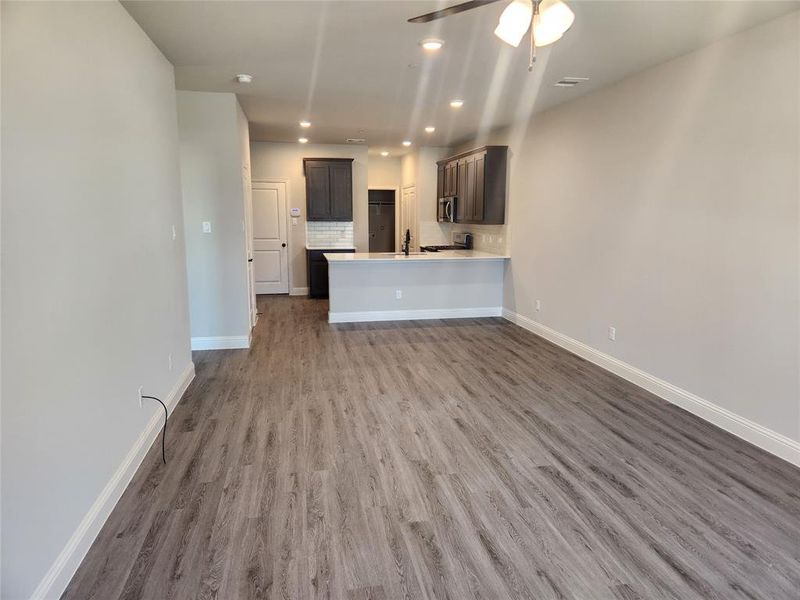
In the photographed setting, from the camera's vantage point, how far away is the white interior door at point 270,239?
849 cm

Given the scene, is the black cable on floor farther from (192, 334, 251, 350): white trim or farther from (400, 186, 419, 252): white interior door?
(400, 186, 419, 252): white interior door

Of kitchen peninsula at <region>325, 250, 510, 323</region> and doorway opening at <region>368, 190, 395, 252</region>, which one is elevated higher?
doorway opening at <region>368, 190, 395, 252</region>

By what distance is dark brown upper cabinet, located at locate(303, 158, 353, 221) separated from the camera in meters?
8.27

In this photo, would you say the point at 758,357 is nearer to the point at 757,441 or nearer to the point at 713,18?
the point at 757,441

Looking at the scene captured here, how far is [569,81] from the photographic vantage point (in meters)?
4.37

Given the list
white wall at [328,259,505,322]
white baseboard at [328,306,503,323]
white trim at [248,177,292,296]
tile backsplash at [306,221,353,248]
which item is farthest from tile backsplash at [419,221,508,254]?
white trim at [248,177,292,296]

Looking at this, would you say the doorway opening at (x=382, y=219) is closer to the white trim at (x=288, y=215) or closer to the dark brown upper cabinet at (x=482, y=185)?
the white trim at (x=288, y=215)

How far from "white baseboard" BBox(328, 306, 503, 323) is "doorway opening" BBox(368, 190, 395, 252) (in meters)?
4.98

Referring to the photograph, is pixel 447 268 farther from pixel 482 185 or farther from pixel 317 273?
pixel 317 273

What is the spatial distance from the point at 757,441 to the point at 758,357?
0.54m

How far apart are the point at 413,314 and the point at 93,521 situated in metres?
4.92

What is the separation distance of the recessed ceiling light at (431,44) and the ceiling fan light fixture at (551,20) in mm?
1352

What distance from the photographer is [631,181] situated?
429 centimetres

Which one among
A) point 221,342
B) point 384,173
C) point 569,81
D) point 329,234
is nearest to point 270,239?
point 329,234
